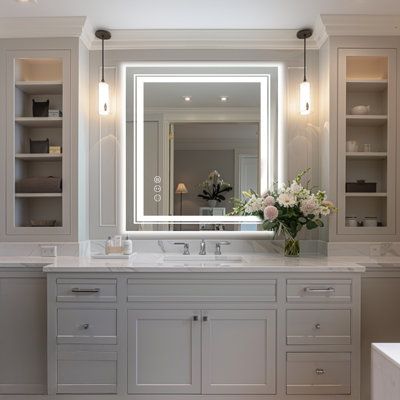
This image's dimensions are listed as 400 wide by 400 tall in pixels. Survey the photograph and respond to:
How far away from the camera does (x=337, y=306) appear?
222 centimetres

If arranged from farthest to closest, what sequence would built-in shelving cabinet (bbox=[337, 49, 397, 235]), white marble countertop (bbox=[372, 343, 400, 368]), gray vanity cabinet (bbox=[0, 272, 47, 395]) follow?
built-in shelving cabinet (bbox=[337, 49, 397, 235]), gray vanity cabinet (bbox=[0, 272, 47, 395]), white marble countertop (bbox=[372, 343, 400, 368])

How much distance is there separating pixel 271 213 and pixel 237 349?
898 mm

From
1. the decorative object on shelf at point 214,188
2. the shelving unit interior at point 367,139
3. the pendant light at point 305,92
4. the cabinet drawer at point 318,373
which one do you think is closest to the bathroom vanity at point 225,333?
the cabinet drawer at point 318,373

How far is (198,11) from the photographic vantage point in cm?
250

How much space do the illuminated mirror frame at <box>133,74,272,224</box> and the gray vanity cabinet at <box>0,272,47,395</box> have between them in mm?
894

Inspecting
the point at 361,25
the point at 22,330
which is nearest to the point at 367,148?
the point at 361,25

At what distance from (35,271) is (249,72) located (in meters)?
2.11

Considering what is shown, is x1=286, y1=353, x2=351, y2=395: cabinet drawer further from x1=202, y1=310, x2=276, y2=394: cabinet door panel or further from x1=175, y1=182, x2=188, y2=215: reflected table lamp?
x1=175, y1=182, x2=188, y2=215: reflected table lamp

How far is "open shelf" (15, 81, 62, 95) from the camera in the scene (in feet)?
8.77

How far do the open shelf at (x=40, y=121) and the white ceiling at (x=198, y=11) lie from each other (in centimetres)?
69

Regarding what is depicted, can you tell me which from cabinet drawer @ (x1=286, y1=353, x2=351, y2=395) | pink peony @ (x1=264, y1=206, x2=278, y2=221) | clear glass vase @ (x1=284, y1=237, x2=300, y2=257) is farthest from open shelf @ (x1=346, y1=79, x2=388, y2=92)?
cabinet drawer @ (x1=286, y1=353, x2=351, y2=395)

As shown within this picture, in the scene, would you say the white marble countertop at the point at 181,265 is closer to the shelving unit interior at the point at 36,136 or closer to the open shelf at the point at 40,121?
the shelving unit interior at the point at 36,136

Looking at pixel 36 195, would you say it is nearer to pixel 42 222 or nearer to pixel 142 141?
pixel 42 222

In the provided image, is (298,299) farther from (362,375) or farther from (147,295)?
(147,295)
